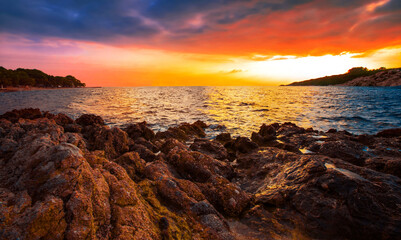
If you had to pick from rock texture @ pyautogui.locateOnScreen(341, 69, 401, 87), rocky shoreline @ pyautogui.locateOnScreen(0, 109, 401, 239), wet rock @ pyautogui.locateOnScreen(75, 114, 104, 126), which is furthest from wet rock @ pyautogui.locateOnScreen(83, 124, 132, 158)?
rock texture @ pyautogui.locateOnScreen(341, 69, 401, 87)

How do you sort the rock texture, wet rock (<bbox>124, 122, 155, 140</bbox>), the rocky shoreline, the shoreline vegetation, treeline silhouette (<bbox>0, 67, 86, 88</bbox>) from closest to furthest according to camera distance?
the rocky shoreline, wet rock (<bbox>124, 122, 155, 140</bbox>), the shoreline vegetation, treeline silhouette (<bbox>0, 67, 86, 88</bbox>), the rock texture

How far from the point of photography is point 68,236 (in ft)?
9.61

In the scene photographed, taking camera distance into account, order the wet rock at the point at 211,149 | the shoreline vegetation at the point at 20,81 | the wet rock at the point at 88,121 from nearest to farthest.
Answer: the wet rock at the point at 211,149
the wet rock at the point at 88,121
the shoreline vegetation at the point at 20,81

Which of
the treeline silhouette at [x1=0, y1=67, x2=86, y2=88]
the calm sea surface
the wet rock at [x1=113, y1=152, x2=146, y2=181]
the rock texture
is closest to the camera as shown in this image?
the wet rock at [x1=113, y1=152, x2=146, y2=181]

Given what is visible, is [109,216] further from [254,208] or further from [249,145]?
[249,145]

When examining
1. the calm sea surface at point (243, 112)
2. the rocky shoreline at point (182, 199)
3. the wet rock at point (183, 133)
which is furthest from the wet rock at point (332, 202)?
the calm sea surface at point (243, 112)

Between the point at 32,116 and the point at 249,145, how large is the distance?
67.1ft

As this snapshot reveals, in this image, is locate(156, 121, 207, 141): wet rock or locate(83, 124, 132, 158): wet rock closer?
locate(83, 124, 132, 158): wet rock

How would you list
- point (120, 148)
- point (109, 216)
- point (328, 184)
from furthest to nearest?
point (120, 148) → point (328, 184) → point (109, 216)

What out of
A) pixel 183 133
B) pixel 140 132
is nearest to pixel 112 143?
pixel 140 132

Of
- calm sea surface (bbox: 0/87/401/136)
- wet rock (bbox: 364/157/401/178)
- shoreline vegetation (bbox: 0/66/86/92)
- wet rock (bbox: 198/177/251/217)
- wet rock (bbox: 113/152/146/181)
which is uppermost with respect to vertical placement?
shoreline vegetation (bbox: 0/66/86/92)

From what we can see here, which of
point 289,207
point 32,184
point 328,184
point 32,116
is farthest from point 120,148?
point 32,116

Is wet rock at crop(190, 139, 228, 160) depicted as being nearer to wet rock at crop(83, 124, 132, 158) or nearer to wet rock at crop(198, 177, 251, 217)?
wet rock at crop(83, 124, 132, 158)

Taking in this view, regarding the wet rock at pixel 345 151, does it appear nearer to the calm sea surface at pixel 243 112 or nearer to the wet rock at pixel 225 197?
the wet rock at pixel 225 197
